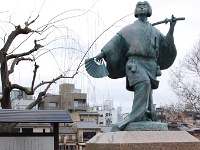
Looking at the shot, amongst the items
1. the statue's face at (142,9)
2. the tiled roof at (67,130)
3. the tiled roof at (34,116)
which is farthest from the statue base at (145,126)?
the tiled roof at (67,130)

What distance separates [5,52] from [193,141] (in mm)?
6289

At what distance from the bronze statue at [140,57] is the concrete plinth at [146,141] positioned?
29 cm

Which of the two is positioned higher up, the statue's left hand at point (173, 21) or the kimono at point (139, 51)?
the statue's left hand at point (173, 21)

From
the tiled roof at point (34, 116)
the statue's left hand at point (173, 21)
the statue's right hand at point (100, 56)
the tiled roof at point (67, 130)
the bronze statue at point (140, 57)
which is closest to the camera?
the bronze statue at point (140, 57)

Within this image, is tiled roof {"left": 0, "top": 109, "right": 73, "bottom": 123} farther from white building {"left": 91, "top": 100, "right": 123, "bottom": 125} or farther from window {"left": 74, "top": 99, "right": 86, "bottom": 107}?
window {"left": 74, "top": 99, "right": 86, "bottom": 107}

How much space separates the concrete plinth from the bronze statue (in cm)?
29

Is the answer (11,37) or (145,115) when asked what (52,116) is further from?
(145,115)

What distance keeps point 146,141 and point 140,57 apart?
122 centimetres

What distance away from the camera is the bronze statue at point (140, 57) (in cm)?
545

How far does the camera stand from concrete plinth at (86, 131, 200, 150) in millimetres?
4938

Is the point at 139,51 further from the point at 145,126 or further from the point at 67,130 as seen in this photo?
the point at 67,130

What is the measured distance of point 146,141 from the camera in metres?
4.98

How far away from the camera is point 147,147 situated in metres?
4.95

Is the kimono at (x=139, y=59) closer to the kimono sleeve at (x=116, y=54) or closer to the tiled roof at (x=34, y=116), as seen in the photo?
the kimono sleeve at (x=116, y=54)
